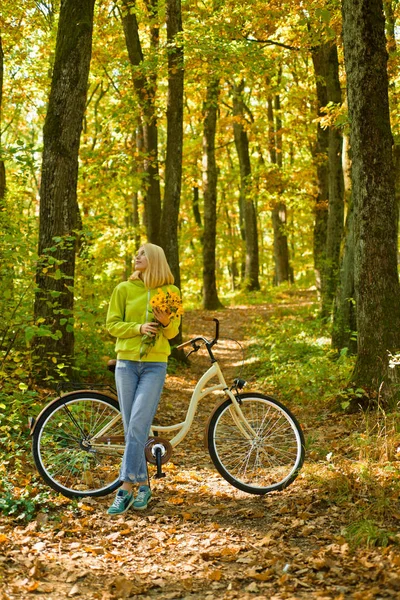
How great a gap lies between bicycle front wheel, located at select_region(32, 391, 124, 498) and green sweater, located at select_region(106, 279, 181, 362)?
1.85ft

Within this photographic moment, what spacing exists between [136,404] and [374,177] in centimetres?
398

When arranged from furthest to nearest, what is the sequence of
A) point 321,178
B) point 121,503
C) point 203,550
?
point 321,178 → point 121,503 → point 203,550

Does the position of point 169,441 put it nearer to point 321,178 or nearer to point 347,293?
point 347,293

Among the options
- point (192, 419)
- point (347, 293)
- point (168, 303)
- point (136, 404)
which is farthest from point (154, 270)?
point (347, 293)

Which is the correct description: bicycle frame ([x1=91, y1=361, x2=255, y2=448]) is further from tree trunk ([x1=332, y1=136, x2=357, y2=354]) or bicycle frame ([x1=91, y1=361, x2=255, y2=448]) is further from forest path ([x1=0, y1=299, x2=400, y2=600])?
tree trunk ([x1=332, y1=136, x2=357, y2=354])

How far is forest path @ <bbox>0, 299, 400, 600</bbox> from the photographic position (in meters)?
4.08

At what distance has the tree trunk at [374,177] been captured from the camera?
7273 mm

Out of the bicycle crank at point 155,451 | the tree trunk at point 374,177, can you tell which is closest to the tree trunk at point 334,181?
the tree trunk at point 374,177

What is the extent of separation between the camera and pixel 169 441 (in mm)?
5594

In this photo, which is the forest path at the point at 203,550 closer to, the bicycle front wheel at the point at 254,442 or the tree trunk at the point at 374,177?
the bicycle front wheel at the point at 254,442

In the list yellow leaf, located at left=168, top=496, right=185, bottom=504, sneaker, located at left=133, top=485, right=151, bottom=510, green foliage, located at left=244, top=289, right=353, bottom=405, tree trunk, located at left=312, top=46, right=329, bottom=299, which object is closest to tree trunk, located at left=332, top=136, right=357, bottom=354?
green foliage, located at left=244, top=289, right=353, bottom=405

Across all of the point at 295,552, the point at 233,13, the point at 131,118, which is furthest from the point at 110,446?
the point at 233,13

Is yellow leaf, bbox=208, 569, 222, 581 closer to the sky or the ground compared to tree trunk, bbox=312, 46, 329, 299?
closer to the ground

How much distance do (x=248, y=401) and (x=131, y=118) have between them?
953cm
